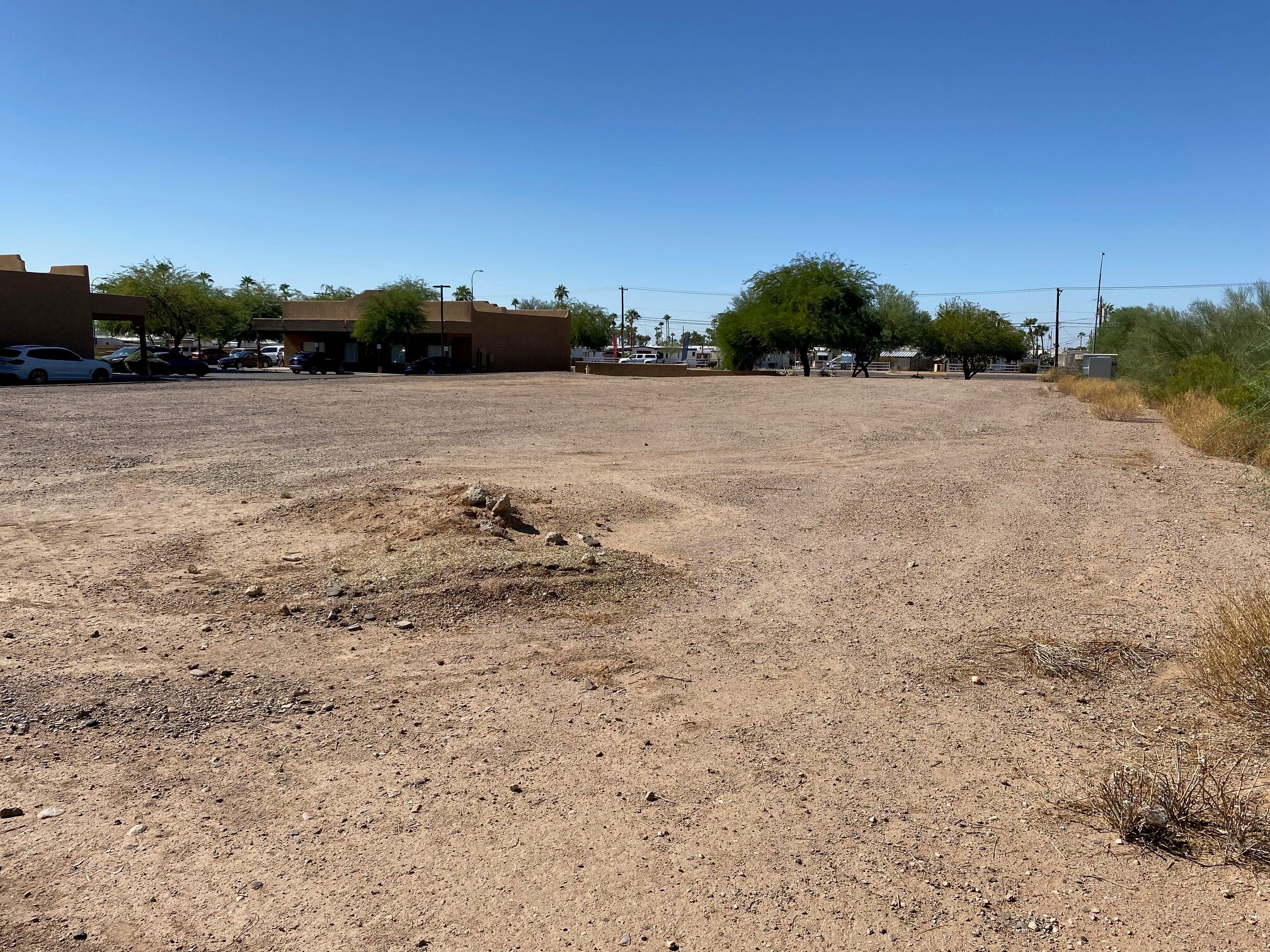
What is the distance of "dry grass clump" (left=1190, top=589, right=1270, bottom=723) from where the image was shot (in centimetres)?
551

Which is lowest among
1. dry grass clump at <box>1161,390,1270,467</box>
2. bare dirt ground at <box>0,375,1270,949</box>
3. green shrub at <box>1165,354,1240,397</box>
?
bare dirt ground at <box>0,375,1270,949</box>

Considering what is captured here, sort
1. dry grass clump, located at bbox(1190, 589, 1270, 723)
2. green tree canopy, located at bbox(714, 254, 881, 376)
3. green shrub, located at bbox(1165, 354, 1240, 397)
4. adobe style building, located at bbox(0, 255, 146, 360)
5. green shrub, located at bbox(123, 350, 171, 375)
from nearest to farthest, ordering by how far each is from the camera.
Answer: dry grass clump, located at bbox(1190, 589, 1270, 723), green shrub, located at bbox(1165, 354, 1240, 397), adobe style building, located at bbox(0, 255, 146, 360), green shrub, located at bbox(123, 350, 171, 375), green tree canopy, located at bbox(714, 254, 881, 376)

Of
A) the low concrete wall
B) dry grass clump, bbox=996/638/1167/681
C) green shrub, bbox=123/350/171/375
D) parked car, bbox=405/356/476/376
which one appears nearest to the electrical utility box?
the low concrete wall

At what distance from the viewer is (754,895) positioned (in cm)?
385

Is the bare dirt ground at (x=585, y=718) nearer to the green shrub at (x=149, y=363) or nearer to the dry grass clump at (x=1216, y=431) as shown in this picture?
the dry grass clump at (x=1216, y=431)

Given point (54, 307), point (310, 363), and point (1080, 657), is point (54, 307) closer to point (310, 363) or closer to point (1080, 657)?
point (310, 363)

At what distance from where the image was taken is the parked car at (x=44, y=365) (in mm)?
39594

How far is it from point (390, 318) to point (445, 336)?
5.07 metres

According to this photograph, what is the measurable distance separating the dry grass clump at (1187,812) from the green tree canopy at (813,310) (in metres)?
64.5

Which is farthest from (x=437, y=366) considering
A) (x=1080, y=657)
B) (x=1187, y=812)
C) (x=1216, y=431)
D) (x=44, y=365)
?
(x=1187, y=812)

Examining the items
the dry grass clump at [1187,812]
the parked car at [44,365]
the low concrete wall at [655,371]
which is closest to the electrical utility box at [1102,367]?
the low concrete wall at [655,371]

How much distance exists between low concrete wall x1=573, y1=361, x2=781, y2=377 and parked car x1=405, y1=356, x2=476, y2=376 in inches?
349

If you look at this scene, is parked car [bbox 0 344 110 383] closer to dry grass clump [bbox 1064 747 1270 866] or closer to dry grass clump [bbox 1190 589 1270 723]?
dry grass clump [bbox 1190 589 1270 723]

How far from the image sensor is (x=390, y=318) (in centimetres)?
7350
